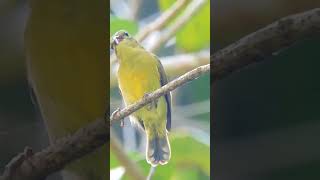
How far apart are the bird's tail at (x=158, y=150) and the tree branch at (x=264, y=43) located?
27cm

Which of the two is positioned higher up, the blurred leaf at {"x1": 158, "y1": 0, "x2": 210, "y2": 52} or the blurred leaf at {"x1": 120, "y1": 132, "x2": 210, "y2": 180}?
the blurred leaf at {"x1": 158, "y1": 0, "x2": 210, "y2": 52}

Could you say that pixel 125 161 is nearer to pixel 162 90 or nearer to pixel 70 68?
pixel 162 90

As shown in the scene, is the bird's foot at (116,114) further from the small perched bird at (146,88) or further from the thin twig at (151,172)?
the thin twig at (151,172)

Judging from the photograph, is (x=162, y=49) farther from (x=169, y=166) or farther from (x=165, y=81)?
(x=169, y=166)

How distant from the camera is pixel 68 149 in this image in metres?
1.76

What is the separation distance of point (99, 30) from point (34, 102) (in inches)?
14.4

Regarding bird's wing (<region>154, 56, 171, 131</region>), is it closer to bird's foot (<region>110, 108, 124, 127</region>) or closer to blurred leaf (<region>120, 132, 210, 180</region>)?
blurred leaf (<region>120, 132, 210, 180</region>)

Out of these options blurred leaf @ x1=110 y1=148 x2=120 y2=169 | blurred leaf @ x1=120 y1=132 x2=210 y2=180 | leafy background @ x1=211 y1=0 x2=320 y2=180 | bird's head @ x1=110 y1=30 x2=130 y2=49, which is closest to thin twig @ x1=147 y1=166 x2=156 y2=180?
blurred leaf @ x1=120 y1=132 x2=210 y2=180

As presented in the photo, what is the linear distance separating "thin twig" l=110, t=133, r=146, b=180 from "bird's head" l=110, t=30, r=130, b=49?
12.3 inches

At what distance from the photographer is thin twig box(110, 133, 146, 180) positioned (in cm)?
167

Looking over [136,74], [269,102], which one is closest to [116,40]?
[136,74]

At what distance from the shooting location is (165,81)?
165cm

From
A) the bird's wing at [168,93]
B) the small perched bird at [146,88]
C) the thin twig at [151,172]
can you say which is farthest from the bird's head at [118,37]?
the thin twig at [151,172]

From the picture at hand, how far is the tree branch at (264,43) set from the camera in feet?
5.15
